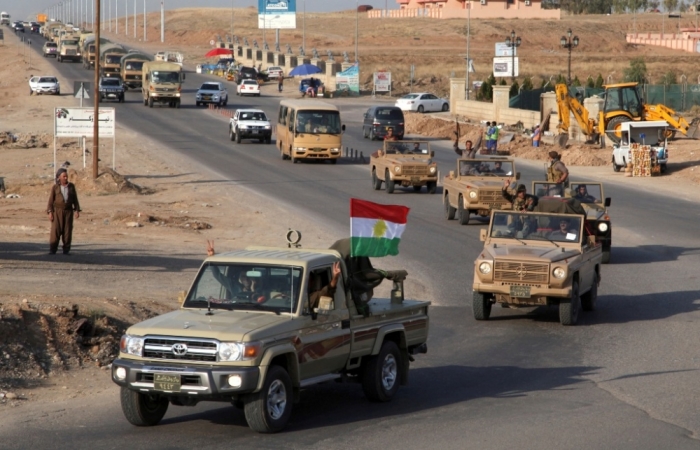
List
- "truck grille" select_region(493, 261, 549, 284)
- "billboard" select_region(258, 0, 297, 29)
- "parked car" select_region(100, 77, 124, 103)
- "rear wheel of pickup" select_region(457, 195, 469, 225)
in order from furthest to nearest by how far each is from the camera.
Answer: "billboard" select_region(258, 0, 297, 29) < "parked car" select_region(100, 77, 124, 103) < "rear wheel of pickup" select_region(457, 195, 469, 225) < "truck grille" select_region(493, 261, 549, 284)

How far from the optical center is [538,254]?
15797 mm

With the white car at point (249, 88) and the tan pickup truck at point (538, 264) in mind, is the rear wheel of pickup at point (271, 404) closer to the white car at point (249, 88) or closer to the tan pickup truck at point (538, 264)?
the tan pickup truck at point (538, 264)

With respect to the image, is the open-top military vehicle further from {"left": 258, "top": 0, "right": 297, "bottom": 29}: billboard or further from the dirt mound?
{"left": 258, "top": 0, "right": 297, "bottom": 29}: billboard

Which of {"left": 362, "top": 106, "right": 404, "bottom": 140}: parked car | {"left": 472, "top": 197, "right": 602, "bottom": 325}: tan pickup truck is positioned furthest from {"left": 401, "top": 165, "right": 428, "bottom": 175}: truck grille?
{"left": 362, "top": 106, "right": 404, "bottom": 140}: parked car

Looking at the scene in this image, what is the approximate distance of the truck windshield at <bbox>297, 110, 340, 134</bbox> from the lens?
41969mm

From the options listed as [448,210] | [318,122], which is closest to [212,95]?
[318,122]

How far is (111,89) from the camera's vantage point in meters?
70.9

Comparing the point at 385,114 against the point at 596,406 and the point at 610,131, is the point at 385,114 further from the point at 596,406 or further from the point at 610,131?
the point at 596,406

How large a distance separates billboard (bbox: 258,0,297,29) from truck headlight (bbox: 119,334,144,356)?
108 m

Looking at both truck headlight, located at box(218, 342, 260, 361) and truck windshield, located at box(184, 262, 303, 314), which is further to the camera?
truck windshield, located at box(184, 262, 303, 314)

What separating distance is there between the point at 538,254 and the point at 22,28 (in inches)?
7053

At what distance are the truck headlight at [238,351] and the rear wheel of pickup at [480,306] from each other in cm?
730

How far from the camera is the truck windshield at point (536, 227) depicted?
54.2ft

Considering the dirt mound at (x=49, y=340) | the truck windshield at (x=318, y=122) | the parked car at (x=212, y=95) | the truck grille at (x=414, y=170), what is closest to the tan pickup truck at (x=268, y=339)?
the dirt mound at (x=49, y=340)
